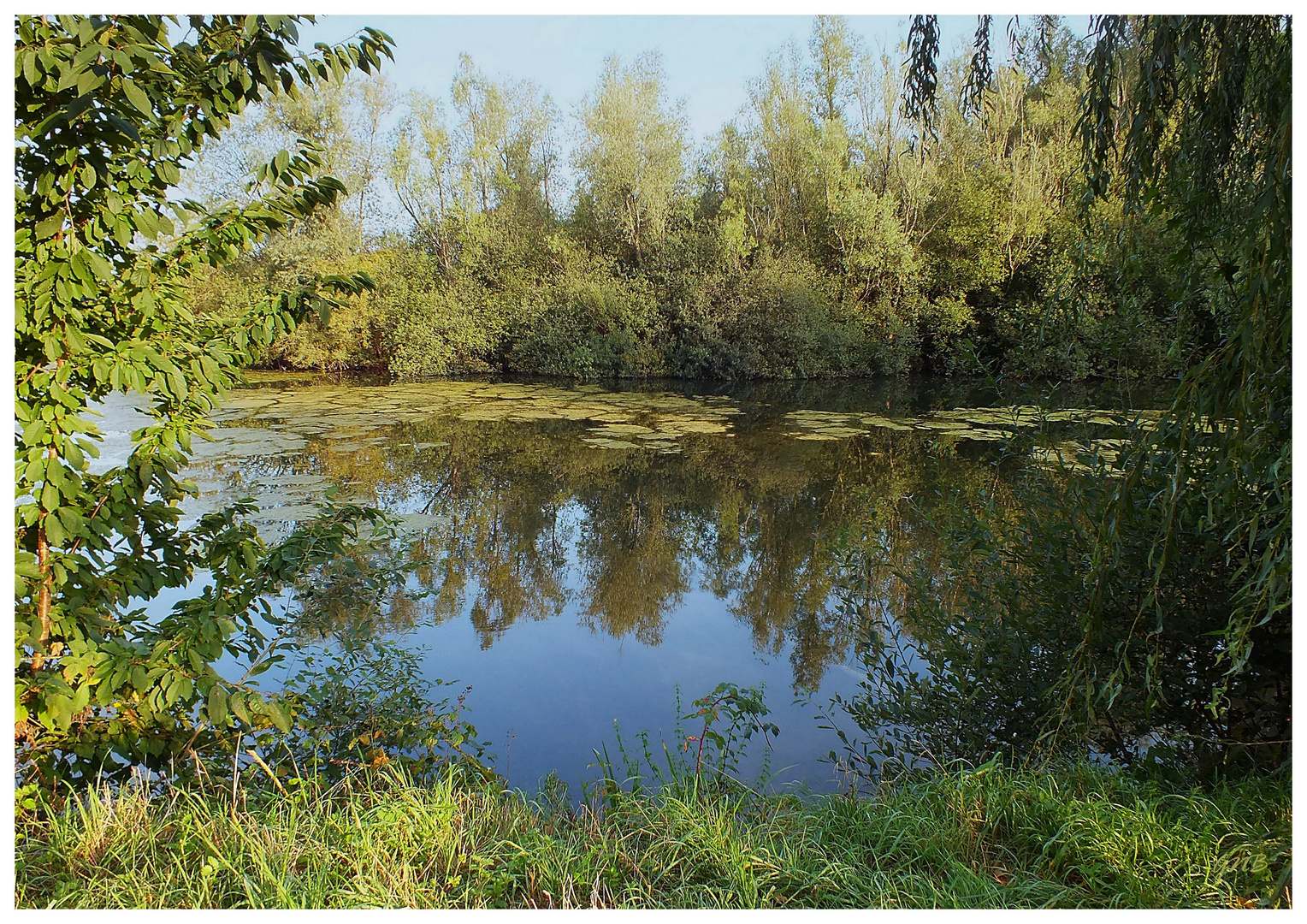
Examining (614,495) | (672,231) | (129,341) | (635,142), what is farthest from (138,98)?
(672,231)

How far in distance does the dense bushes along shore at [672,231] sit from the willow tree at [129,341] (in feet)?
49.0

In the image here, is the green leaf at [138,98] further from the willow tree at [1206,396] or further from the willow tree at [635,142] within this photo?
the willow tree at [635,142]

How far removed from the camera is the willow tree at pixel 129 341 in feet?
5.51

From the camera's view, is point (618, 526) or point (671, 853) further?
point (618, 526)

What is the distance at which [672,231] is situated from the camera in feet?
60.1

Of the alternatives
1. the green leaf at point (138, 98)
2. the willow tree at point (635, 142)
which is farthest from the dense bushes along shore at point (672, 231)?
the green leaf at point (138, 98)

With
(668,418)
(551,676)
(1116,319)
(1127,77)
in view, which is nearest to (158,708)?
(551,676)

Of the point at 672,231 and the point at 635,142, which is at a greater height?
the point at 635,142

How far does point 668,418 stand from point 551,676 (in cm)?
796

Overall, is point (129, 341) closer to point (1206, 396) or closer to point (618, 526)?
point (1206, 396)

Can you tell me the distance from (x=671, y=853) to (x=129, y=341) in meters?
1.72

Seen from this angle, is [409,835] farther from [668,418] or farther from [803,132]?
[803,132]

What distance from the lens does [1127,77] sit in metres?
3.11

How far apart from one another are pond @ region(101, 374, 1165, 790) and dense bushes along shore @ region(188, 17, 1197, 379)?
498cm
